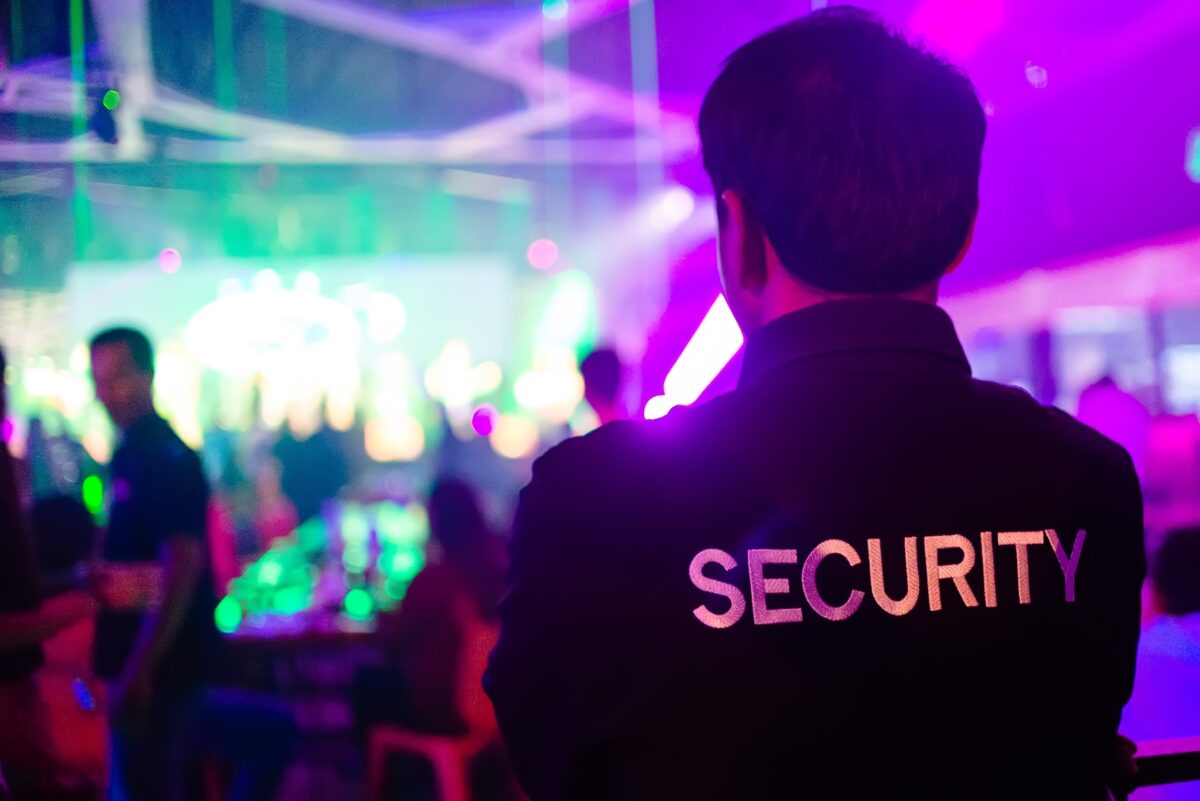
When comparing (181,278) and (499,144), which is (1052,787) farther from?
(499,144)

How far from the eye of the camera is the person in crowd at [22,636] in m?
1.84

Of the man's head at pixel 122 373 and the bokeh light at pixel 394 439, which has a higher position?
the man's head at pixel 122 373

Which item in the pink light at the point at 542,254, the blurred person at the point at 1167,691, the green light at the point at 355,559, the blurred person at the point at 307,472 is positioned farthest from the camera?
the pink light at the point at 542,254

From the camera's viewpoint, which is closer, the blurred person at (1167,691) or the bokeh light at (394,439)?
the blurred person at (1167,691)

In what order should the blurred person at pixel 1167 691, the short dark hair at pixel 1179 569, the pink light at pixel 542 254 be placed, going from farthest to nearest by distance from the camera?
the pink light at pixel 542 254 → the short dark hair at pixel 1179 569 → the blurred person at pixel 1167 691

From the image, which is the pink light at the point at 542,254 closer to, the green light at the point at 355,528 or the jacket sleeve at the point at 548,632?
the green light at the point at 355,528

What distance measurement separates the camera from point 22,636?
1.84 metres

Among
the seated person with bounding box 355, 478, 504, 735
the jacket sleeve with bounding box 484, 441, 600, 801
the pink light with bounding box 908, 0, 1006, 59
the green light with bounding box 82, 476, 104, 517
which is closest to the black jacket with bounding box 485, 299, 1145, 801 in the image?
the jacket sleeve with bounding box 484, 441, 600, 801

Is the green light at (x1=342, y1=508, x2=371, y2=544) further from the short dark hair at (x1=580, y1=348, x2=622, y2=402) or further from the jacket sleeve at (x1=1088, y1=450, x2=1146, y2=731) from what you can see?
the jacket sleeve at (x1=1088, y1=450, x2=1146, y2=731)

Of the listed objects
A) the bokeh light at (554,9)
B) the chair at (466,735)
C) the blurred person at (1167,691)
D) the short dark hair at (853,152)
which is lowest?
the chair at (466,735)

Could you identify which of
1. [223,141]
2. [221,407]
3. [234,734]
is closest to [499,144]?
[223,141]

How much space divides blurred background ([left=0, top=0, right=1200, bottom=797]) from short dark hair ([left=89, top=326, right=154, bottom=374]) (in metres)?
0.62

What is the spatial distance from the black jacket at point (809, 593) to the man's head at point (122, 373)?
2.26 m

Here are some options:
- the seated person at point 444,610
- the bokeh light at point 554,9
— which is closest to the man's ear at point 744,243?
the seated person at point 444,610
